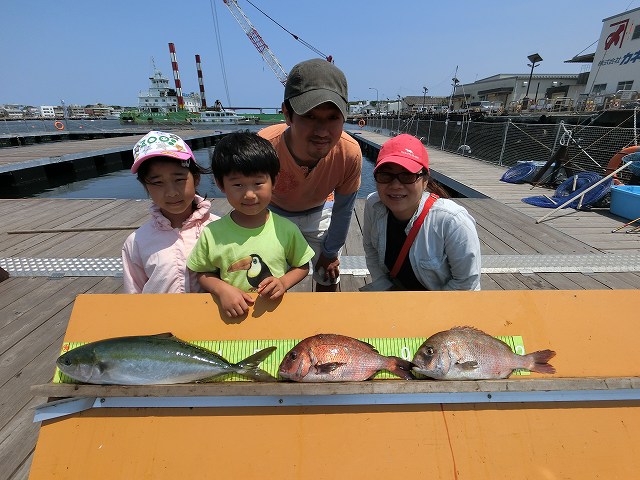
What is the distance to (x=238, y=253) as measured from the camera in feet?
5.57

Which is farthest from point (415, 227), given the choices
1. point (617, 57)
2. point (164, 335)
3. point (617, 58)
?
point (617, 57)

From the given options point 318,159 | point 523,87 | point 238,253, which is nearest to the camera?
point 238,253

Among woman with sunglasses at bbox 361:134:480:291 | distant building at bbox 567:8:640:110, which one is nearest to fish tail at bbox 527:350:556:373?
woman with sunglasses at bbox 361:134:480:291

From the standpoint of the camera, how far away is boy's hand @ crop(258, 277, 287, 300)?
144cm

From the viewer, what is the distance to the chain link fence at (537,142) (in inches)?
339

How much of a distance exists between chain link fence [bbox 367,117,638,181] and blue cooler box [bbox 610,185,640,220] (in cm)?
155

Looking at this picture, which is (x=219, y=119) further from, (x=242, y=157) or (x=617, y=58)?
(x=242, y=157)

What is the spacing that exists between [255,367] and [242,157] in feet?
3.23

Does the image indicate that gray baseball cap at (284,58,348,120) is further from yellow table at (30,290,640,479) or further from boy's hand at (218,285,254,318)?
yellow table at (30,290,640,479)

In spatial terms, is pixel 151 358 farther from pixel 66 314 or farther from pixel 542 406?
pixel 66 314

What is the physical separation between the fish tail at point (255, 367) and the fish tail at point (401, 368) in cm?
48

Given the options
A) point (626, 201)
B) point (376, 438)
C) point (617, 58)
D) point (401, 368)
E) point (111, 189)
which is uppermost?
point (617, 58)

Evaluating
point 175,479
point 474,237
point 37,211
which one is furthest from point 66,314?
point 37,211

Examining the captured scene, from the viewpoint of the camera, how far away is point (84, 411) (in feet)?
3.93
